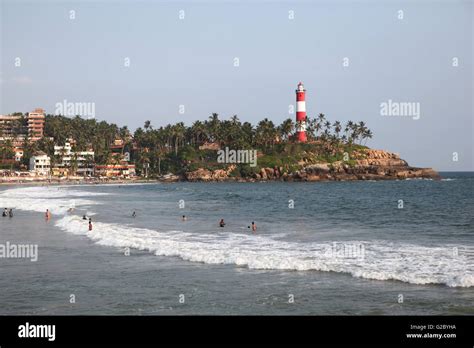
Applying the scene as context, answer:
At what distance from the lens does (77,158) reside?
184m

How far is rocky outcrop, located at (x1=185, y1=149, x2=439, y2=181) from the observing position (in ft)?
552

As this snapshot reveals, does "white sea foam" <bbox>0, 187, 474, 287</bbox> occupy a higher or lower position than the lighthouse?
lower

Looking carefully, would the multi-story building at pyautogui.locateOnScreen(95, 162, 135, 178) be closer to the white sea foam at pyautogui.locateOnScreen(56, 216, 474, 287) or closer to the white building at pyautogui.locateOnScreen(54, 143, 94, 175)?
the white building at pyautogui.locateOnScreen(54, 143, 94, 175)

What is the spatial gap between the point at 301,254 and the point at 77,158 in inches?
6605

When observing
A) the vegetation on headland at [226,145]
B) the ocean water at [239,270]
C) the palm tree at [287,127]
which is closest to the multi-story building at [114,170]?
the vegetation on headland at [226,145]

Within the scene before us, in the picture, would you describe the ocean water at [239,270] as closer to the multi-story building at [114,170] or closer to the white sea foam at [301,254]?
the white sea foam at [301,254]

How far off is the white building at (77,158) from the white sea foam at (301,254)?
497 ft

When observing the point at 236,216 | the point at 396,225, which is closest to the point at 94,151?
the point at 236,216

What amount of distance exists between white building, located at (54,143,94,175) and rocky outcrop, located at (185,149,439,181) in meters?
35.8

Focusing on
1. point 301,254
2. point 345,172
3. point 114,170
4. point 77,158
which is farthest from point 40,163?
point 301,254

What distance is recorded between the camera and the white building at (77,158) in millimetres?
181375

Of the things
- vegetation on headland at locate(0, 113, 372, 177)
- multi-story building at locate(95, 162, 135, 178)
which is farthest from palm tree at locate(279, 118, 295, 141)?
multi-story building at locate(95, 162, 135, 178)

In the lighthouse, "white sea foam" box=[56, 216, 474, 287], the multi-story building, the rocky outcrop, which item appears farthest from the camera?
the multi-story building

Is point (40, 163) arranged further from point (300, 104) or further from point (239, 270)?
point (239, 270)
